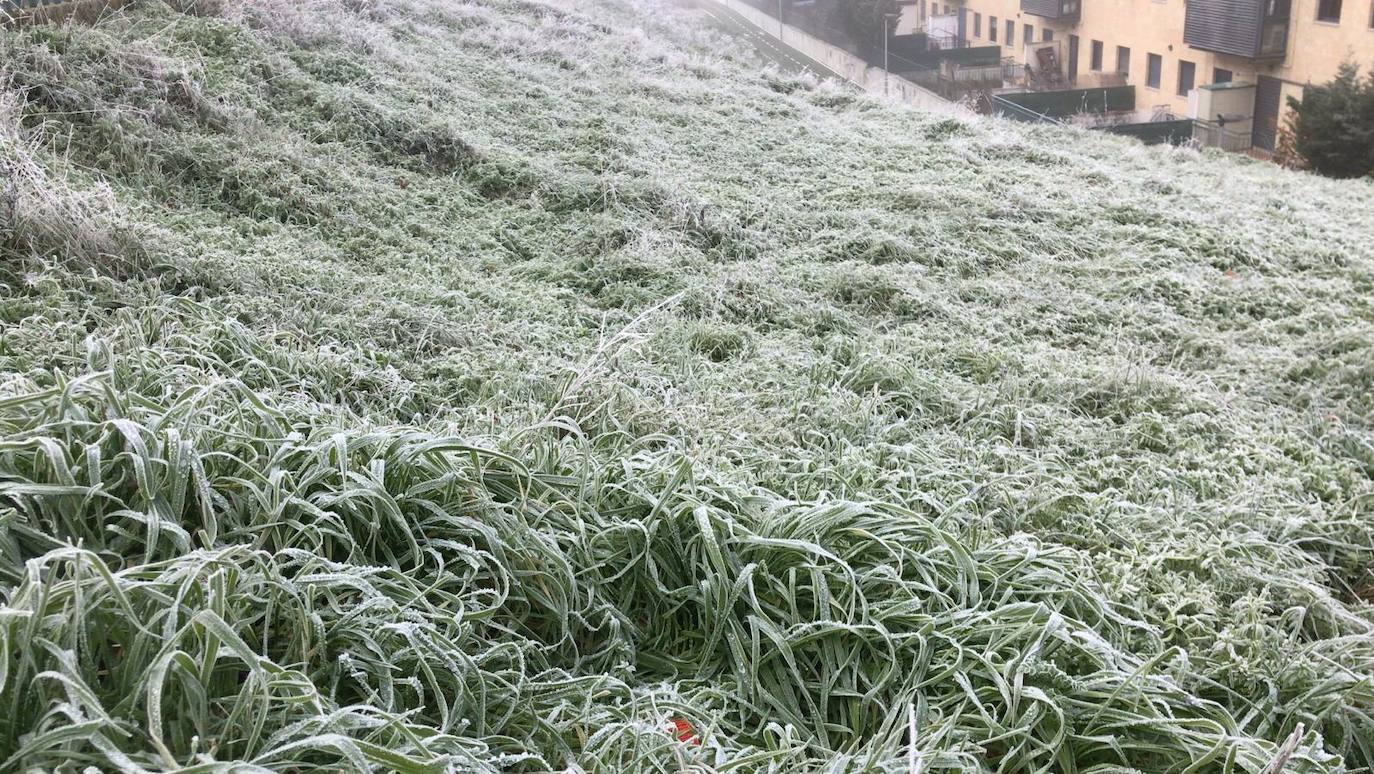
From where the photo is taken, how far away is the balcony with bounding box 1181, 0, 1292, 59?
10.7 metres

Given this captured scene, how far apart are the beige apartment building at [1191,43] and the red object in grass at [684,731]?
1124cm

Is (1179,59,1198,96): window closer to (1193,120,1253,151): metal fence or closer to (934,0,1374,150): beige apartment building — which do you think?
(934,0,1374,150): beige apartment building

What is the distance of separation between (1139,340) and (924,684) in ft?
11.8

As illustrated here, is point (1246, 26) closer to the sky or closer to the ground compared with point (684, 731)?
closer to the sky

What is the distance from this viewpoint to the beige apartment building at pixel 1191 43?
1054cm

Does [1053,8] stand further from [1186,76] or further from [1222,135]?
[1222,135]

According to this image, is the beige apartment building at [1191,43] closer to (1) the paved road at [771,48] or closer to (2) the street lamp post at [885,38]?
(2) the street lamp post at [885,38]

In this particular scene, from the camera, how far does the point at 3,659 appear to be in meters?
1.29

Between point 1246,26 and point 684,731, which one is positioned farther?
point 1246,26

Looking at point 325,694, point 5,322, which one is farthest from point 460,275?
point 325,694

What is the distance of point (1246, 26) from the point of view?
10.8 meters

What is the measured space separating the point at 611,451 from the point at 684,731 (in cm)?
113

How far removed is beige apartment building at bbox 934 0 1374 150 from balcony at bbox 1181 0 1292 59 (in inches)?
0.4

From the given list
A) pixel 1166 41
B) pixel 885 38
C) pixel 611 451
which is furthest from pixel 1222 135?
pixel 611 451
